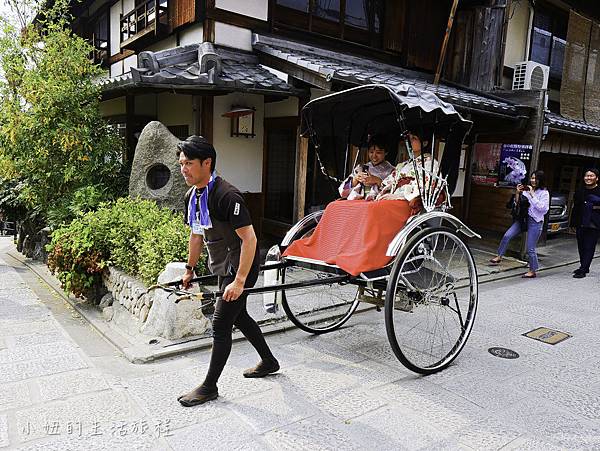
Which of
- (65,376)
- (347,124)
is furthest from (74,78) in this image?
(65,376)

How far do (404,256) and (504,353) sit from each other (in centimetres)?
194

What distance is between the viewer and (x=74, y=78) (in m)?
7.74

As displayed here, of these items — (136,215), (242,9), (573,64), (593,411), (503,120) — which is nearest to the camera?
(593,411)

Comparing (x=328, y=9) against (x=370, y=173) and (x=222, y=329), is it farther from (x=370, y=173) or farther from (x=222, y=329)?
(x=222, y=329)

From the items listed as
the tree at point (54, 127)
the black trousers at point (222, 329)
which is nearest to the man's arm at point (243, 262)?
the black trousers at point (222, 329)

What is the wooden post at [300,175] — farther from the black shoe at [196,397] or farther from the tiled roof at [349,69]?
the black shoe at [196,397]

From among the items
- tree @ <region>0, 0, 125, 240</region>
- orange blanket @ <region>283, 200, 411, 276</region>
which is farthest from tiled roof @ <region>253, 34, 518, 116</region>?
tree @ <region>0, 0, 125, 240</region>

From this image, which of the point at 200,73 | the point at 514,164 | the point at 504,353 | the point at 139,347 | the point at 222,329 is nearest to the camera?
the point at 222,329

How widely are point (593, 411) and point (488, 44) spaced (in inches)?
351

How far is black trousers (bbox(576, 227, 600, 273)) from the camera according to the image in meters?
8.33

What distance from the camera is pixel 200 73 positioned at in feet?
20.8

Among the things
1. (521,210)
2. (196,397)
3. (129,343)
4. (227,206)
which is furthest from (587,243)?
(129,343)

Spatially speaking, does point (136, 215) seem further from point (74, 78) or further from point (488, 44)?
point (488, 44)

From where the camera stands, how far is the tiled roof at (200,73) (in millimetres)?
6074
